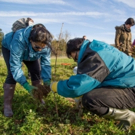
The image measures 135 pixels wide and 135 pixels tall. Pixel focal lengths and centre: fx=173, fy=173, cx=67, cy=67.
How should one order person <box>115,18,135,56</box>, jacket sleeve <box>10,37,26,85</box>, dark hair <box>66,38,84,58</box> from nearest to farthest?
dark hair <box>66,38,84,58</box>, jacket sleeve <box>10,37,26,85</box>, person <box>115,18,135,56</box>

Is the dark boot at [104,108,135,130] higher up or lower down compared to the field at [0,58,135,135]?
higher up

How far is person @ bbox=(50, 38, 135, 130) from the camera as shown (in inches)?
70.1

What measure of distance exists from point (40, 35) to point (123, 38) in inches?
178

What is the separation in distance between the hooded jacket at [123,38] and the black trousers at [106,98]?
399cm

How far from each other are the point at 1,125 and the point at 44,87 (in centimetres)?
77

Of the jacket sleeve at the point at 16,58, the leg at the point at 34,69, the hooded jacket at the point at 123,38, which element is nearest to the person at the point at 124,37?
the hooded jacket at the point at 123,38

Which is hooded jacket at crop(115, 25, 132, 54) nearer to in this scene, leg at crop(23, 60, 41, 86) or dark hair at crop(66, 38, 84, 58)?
leg at crop(23, 60, 41, 86)

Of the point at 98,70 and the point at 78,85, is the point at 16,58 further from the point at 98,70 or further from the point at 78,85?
the point at 98,70

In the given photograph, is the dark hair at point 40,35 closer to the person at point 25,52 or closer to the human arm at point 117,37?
the person at point 25,52

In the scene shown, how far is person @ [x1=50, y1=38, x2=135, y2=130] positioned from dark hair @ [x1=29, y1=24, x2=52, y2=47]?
13.5 inches

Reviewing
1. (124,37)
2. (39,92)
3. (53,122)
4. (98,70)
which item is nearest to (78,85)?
(98,70)

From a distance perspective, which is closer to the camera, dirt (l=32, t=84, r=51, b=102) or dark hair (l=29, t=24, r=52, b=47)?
dark hair (l=29, t=24, r=52, b=47)

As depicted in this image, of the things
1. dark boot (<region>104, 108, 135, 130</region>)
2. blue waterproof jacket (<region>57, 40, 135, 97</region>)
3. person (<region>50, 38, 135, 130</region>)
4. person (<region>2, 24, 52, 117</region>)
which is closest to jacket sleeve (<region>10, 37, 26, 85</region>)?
person (<region>2, 24, 52, 117</region>)

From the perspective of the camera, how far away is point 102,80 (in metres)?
1.86
